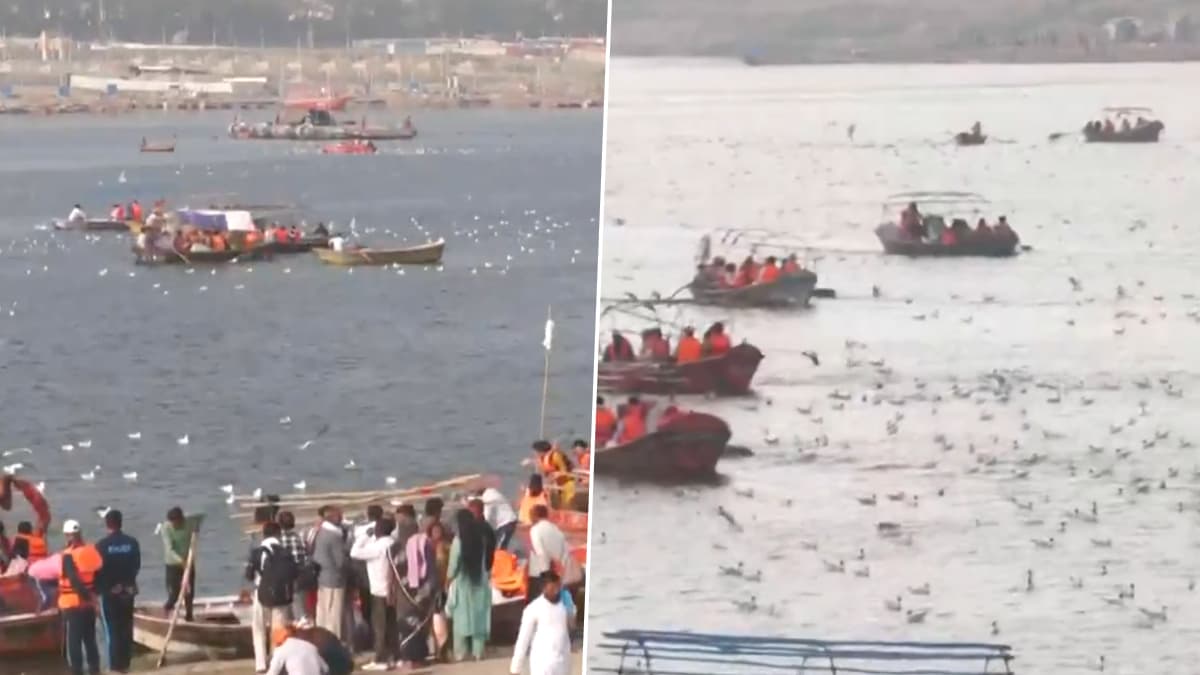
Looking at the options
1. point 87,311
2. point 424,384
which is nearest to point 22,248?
point 87,311

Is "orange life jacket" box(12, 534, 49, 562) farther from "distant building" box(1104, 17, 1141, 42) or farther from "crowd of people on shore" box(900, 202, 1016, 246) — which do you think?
"distant building" box(1104, 17, 1141, 42)

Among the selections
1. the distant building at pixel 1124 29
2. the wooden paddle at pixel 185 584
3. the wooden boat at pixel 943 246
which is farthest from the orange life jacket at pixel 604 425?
the distant building at pixel 1124 29

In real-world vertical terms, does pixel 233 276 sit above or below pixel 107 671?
above

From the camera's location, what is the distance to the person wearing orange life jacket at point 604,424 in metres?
10.3

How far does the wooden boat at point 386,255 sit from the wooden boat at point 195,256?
0.34 meters

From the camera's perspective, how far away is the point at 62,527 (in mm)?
10469

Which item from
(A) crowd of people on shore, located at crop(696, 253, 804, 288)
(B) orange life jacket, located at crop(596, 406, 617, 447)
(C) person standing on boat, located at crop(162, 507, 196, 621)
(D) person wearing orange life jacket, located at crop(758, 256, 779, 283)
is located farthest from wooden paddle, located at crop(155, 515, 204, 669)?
(D) person wearing orange life jacket, located at crop(758, 256, 779, 283)

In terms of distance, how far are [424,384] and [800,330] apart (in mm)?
2066

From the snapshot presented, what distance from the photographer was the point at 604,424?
10.3m

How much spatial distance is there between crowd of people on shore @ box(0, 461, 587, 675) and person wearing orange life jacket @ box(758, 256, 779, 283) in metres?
1.49

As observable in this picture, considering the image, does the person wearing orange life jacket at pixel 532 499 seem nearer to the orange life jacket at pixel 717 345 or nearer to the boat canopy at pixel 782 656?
the boat canopy at pixel 782 656

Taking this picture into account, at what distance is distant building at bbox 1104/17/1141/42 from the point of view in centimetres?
1018

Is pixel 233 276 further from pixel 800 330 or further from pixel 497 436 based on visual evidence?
pixel 800 330

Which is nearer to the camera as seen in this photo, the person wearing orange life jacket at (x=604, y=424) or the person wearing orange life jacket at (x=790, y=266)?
the person wearing orange life jacket at (x=790, y=266)
